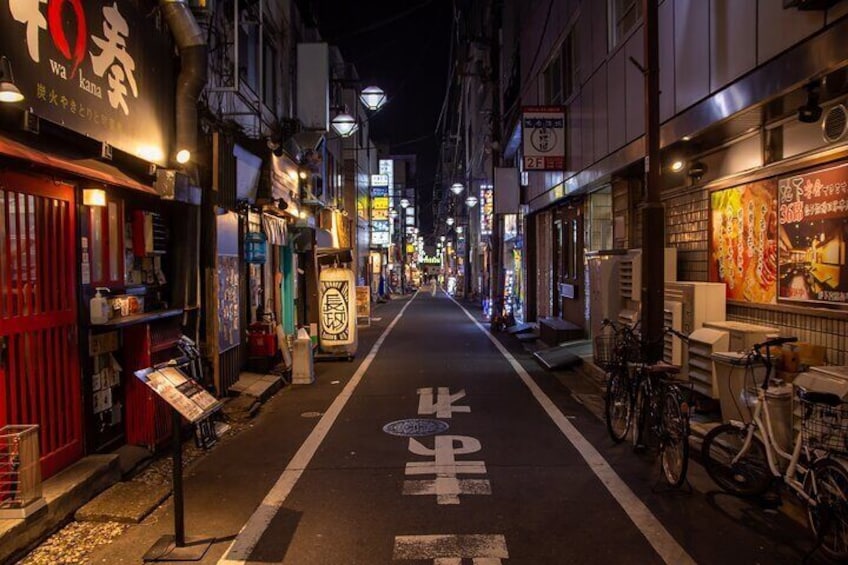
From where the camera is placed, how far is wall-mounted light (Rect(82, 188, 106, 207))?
278 inches

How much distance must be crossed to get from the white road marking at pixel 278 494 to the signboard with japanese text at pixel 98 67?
4.45 meters

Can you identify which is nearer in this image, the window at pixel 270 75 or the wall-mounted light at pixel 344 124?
the window at pixel 270 75

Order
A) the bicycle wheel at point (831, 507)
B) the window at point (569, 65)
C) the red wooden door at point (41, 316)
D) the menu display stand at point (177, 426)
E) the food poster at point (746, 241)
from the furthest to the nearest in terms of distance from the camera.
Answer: the window at point (569, 65), the food poster at point (746, 241), the red wooden door at point (41, 316), the menu display stand at point (177, 426), the bicycle wheel at point (831, 507)

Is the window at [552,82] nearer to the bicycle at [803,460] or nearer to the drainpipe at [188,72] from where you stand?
the drainpipe at [188,72]

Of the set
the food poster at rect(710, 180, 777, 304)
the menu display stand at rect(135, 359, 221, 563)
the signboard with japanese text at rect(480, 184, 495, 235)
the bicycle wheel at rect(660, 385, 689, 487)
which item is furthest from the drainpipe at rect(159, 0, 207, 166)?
the signboard with japanese text at rect(480, 184, 495, 235)

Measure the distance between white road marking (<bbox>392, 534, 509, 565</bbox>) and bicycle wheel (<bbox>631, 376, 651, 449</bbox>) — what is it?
3135mm

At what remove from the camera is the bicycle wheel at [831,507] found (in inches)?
186

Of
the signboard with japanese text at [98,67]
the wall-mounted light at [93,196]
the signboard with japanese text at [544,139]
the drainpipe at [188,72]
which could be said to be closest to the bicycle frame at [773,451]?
the wall-mounted light at [93,196]

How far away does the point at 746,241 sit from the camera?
938cm

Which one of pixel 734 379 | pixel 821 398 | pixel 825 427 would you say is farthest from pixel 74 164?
pixel 734 379

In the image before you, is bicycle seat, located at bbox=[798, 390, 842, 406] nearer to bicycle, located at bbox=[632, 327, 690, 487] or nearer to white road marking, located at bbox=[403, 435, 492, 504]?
bicycle, located at bbox=[632, 327, 690, 487]

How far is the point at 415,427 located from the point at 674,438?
3.95 m

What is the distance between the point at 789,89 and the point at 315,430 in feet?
25.0

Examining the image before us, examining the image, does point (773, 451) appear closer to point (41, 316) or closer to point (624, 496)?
point (624, 496)
